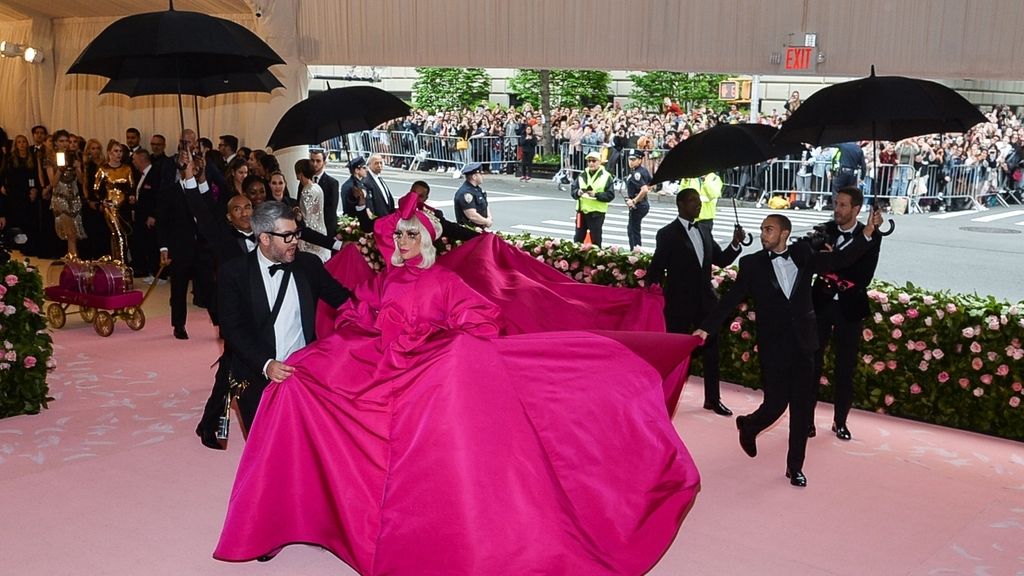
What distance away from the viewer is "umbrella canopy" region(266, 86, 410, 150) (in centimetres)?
949

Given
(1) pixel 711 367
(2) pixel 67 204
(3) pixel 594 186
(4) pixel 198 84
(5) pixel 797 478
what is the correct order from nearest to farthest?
1. (5) pixel 797 478
2. (1) pixel 711 367
3. (4) pixel 198 84
4. (2) pixel 67 204
5. (3) pixel 594 186

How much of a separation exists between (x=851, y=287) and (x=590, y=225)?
7570 mm

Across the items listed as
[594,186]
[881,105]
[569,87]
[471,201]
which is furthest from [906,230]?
[569,87]

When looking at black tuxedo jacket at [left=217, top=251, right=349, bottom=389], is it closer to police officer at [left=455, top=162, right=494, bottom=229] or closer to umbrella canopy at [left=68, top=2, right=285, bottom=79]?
Answer: umbrella canopy at [left=68, top=2, right=285, bottom=79]

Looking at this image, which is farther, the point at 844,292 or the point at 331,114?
the point at 331,114

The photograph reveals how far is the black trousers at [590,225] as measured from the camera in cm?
1487

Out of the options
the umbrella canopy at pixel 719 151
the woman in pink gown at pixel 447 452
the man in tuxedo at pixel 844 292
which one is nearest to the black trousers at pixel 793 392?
the man in tuxedo at pixel 844 292

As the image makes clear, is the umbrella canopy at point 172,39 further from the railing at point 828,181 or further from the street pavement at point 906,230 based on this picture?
the railing at point 828,181

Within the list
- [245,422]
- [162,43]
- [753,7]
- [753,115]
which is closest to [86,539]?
[245,422]

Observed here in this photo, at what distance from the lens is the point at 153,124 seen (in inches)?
629

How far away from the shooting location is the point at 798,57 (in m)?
9.37

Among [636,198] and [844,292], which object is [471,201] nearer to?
[636,198]

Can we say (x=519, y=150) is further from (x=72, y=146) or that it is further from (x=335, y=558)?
(x=335, y=558)

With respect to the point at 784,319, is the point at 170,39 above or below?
above
